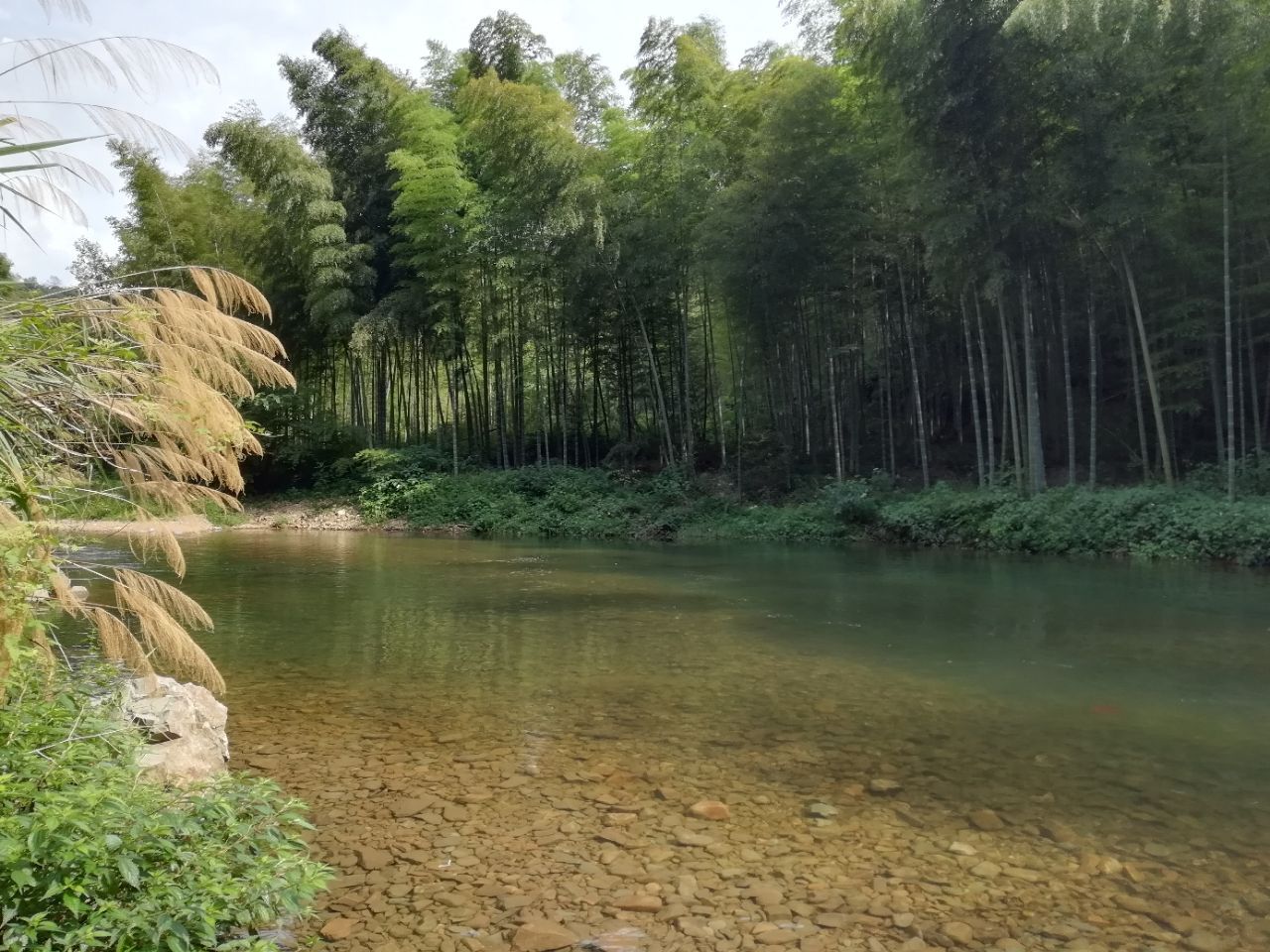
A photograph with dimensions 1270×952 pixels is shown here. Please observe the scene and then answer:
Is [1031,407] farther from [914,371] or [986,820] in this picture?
[986,820]

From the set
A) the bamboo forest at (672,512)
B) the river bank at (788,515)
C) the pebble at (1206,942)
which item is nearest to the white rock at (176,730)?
the bamboo forest at (672,512)

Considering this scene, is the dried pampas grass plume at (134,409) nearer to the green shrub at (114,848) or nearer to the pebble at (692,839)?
the green shrub at (114,848)

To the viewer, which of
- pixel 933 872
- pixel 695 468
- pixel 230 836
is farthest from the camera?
pixel 695 468

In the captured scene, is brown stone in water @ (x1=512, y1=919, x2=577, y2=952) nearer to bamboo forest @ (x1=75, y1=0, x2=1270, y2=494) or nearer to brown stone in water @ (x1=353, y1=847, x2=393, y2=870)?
brown stone in water @ (x1=353, y1=847, x2=393, y2=870)

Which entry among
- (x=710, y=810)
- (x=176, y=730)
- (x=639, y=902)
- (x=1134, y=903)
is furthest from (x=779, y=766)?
(x=176, y=730)

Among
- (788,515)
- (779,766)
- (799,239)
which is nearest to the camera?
(779,766)

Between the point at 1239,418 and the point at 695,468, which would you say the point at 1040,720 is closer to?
the point at 1239,418

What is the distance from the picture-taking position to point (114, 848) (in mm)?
1960

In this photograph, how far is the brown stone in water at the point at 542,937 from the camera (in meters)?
2.43

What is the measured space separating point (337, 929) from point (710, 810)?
1428 millimetres

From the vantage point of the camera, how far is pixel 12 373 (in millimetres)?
2238

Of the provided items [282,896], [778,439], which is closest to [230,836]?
[282,896]

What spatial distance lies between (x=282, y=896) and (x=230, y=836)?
361 mm

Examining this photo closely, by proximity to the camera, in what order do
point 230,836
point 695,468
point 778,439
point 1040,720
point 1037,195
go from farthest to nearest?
point 695,468 → point 778,439 → point 1037,195 → point 1040,720 → point 230,836
